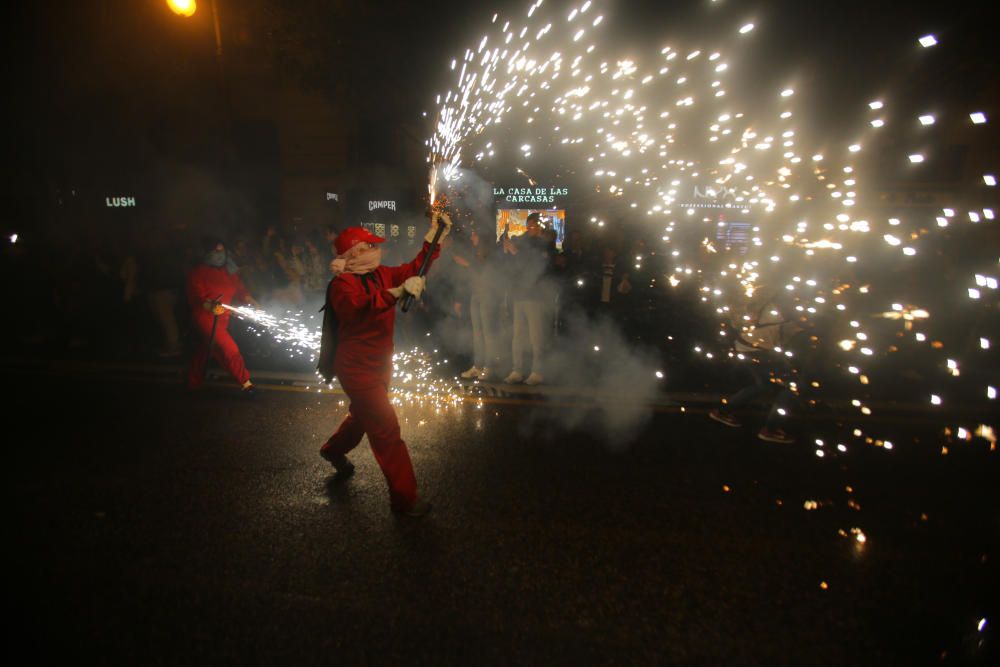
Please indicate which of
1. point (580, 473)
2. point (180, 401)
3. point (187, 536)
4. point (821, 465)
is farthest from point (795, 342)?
point (180, 401)

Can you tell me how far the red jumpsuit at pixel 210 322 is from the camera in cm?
569

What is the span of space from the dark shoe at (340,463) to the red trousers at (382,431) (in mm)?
576

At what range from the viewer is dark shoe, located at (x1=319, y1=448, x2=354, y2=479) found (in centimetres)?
381

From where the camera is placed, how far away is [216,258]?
5.77m

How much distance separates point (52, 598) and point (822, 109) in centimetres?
600

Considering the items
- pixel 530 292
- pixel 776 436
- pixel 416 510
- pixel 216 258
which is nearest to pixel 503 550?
pixel 416 510

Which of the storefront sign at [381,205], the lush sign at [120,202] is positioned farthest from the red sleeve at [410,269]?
the lush sign at [120,202]

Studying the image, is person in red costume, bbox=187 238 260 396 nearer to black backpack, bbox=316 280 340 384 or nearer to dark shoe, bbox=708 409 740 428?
black backpack, bbox=316 280 340 384

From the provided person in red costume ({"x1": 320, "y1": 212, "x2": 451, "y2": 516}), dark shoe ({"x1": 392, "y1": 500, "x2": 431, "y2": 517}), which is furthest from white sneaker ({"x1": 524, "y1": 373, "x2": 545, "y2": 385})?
dark shoe ({"x1": 392, "y1": 500, "x2": 431, "y2": 517})

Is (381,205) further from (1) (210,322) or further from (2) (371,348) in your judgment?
(2) (371,348)

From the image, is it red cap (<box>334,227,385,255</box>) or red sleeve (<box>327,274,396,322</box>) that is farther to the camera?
red cap (<box>334,227,385,255</box>)

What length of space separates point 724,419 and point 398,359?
426 centimetres

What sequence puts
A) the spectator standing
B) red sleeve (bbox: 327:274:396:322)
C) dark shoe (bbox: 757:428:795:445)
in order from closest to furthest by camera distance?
red sleeve (bbox: 327:274:396:322) → dark shoe (bbox: 757:428:795:445) → the spectator standing

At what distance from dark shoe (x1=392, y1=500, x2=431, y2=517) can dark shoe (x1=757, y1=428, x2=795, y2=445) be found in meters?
3.08
